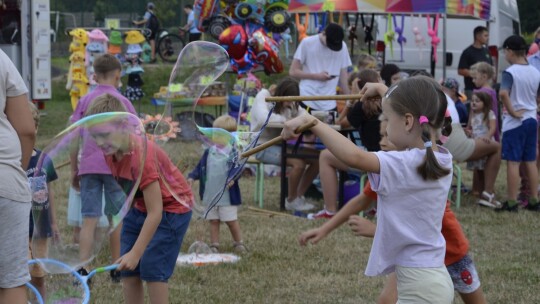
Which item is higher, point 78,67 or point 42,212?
point 42,212

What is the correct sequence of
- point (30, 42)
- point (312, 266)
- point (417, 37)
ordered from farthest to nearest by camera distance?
1. point (417, 37)
2. point (30, 42)
3. point (312, 266)

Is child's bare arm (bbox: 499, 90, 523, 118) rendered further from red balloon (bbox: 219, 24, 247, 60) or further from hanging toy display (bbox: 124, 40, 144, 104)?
hanging toy display (bbox: 124, 40, 144, 104)

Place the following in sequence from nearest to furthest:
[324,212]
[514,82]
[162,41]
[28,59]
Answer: [324,212]
[514,82]
[28,59]
[162,41]

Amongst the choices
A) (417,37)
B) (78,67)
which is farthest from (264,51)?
(78,67)

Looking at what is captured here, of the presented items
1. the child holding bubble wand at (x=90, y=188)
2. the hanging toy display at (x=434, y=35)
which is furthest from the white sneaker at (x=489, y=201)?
the child holding bubble wand at (x=90, y=188)

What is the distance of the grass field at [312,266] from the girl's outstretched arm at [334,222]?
35.1 inches

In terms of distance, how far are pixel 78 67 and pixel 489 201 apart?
8.24 m

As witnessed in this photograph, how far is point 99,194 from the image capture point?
14.2ft

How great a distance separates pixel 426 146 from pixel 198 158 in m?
1.53

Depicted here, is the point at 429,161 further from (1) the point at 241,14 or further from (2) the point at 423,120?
(1) the point at 241,14

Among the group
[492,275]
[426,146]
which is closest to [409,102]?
[426,146]

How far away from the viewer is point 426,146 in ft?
11.0

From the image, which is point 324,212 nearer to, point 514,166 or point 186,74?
point 514,166

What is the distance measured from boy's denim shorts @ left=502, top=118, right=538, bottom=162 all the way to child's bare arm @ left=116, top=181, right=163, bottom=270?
5.75 m
